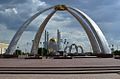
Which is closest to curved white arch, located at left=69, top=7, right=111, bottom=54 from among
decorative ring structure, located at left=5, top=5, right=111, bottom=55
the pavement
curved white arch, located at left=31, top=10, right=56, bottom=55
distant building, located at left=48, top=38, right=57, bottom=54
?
decorative ring structure, located at left=5, top=5, right=111, bottom=55

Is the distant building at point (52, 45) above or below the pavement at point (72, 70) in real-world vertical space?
above

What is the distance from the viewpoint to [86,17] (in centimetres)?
5247

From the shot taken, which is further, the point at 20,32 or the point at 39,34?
the point at 39,34

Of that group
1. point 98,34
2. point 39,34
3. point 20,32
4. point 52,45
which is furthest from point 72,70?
point 52,45

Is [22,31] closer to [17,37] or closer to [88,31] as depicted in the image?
[17,37]

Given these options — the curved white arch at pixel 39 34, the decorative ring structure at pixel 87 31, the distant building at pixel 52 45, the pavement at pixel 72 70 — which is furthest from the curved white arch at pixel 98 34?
the distant building at pixel 52 45

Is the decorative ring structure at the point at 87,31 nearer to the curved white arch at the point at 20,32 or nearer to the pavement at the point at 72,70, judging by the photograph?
the curved white arch at the point at 20,32

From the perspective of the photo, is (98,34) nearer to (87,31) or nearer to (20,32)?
(87,31)

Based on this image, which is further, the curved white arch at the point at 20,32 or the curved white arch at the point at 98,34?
the curved white arch at the point at 20,32

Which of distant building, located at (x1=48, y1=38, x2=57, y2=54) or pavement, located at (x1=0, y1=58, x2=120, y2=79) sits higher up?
distant building, located at (x1=48, y1=38, x2=57, y2=54)

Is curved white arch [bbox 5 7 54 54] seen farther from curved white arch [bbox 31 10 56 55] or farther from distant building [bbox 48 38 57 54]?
distant building [bbox 48 38 57 54]

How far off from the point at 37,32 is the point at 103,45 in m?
15.4

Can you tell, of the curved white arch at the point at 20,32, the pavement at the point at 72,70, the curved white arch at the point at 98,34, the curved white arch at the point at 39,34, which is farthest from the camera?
the curved white arch at the point at 39,34

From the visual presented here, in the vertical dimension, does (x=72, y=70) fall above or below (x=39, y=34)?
below
